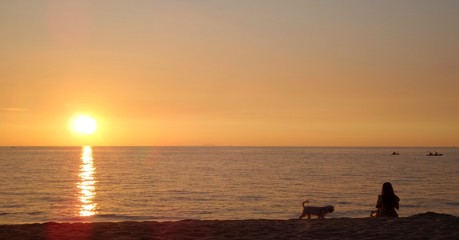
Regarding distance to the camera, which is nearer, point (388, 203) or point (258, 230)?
point (258, 230)

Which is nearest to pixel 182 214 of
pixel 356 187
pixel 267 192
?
pixel 267 192

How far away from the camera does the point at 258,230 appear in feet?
42.2

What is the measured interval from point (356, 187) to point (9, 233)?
46.8 m

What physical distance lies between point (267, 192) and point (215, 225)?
117ft

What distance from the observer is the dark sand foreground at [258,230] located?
39.1 feet

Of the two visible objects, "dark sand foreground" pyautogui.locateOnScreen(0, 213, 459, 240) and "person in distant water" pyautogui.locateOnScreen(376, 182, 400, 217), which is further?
"person in distant water" pyautogui.locateOnScreen(376, 182, 400, 217)

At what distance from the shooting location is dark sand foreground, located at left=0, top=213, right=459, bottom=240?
1191 cm

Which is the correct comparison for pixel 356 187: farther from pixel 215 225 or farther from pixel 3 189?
pixel 215 225

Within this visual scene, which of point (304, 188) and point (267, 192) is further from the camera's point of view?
point (304, 188)

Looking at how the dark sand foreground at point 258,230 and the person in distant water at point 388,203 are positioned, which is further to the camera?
the person in distant water at point 388,203

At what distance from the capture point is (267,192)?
4897 cm

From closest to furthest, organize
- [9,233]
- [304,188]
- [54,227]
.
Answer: [9,233], [54,227], [304,188]

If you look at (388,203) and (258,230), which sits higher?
(388,203)

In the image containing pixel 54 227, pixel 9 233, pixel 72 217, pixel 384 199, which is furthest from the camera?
pixel 72 217
